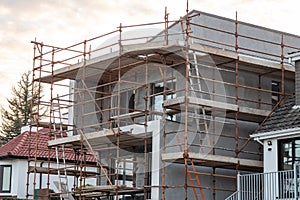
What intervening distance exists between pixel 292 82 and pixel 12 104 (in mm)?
40932

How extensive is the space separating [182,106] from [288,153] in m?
3.80

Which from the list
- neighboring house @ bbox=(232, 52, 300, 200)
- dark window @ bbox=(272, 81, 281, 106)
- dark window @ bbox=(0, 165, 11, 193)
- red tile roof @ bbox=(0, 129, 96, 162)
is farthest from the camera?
dark window @ bbox=(0, 165, 11, 193)

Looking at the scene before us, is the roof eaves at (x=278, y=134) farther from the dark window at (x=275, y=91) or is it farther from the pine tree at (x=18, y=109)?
the pine tree at (x=18, y=109)

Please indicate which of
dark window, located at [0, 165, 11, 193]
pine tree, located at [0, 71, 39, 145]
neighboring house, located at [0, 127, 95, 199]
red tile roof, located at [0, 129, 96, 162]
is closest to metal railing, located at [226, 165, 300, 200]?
red tile roof, located at [0, 129, 96, 162]

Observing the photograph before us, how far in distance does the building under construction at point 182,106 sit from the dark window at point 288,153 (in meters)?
1.75

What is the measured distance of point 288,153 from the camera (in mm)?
21672

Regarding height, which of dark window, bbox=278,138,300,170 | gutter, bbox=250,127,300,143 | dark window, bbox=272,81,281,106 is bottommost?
dark window, bbox=278,138,300,170

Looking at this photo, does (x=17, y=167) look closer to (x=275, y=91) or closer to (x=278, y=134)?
(x=275, y=91)

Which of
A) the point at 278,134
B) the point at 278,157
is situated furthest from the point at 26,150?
the point at 278,134

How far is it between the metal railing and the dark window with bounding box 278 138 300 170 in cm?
38

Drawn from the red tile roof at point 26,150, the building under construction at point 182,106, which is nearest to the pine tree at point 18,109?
the red tile roof at point 26,150

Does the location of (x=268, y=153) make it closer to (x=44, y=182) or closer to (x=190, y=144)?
(x=190, y=144)

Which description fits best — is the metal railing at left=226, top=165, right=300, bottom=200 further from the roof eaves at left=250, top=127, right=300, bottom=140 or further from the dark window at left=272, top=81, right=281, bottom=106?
the dark window at left=272, top=81, right=281, bottom=106

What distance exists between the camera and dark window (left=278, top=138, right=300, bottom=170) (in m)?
21.4
